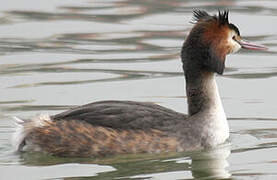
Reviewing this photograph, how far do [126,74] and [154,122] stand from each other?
146 inches

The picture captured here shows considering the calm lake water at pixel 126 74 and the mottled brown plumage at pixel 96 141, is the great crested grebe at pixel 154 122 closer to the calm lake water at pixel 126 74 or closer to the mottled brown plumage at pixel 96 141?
the mottled brown plumage at pixel 96 141

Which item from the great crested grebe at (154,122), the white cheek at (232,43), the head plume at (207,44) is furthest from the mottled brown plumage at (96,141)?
the white cheek at (232,43)

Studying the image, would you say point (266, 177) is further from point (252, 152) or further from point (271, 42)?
point (271, 42)

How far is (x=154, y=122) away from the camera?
1016 cm

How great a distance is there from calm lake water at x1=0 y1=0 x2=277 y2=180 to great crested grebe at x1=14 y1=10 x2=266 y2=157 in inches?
4.7

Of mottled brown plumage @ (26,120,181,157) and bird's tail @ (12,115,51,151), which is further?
bird's tail @ (12,115,51,151)

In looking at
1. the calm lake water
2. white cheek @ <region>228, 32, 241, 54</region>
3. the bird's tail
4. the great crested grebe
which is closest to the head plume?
the great crested grebe

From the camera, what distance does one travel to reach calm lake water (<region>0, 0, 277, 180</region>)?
9.74 metres

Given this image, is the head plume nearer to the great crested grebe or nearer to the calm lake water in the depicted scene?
the great crested grebe

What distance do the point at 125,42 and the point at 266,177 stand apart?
689 centimetres

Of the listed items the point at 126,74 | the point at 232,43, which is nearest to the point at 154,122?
the point at 232,43

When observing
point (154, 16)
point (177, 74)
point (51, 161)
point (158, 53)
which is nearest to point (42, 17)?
point (154, 16)

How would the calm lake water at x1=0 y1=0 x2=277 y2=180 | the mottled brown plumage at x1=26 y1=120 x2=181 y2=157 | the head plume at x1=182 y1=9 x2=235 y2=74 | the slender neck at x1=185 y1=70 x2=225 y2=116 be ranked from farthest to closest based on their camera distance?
the slender neck at x1=185 y1=70 x2=225 y2=116 < the head plume at x1=182 y1=9 x2=235 y2=74 < the mottled brown plumage at x1=26 y1=120 x2=181 y2=157 < the calm lake water at x1=0 y1=0 x2=277 y2=180

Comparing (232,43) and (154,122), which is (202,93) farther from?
(154,122)
